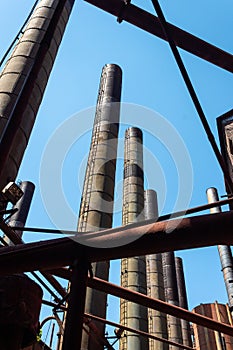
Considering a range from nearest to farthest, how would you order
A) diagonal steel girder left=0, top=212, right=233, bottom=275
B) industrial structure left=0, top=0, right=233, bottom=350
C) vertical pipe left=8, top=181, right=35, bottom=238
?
diagonal steel girder left=0, top=212, right=233, bottom=275
industrial structure left=0, top=0, right=233, bottom=350
vertical pipe left=8, top=181, right=35, bottom=238

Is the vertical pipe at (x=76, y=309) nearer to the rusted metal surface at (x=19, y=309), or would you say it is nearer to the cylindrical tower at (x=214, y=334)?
the rusted metal surface at (x=19, y=309)

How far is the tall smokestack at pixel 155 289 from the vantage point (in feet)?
53.4

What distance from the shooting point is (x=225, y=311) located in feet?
49.2

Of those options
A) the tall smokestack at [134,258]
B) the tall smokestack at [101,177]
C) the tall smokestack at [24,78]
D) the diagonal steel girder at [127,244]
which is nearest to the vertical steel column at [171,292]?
the tall smokestack at [134,258]

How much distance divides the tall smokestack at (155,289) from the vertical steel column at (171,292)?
1.62 metres

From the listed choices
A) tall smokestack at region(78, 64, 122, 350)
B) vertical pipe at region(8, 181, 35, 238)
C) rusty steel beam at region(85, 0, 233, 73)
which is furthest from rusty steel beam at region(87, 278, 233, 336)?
vertical pipe at region(8, 181, 35, 238)

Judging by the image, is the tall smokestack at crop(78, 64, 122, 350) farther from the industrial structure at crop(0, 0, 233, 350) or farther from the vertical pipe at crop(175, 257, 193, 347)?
the vertical pipe at crop(175, 257, 193, 347)

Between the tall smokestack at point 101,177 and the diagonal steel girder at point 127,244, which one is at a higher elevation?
the tall smokestack at point 101,177

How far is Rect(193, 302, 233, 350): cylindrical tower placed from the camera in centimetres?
1424

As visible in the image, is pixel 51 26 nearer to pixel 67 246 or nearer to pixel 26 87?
pixel 26 87

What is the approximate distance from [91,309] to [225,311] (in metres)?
8.17

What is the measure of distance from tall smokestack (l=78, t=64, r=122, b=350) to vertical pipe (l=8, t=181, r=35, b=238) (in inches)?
232

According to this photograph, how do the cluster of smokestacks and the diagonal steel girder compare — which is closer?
the diagonal steel girder

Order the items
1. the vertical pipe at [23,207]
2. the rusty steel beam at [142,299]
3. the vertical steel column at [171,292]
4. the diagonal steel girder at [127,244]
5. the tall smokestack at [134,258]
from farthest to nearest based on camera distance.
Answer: the vertical steel column at [171,292] < the vertical pipe at [23,207] < the tall smokestack at [134,258] < the rusty steel beam at [142,299] < the diagonal steel girder at [127,244]
